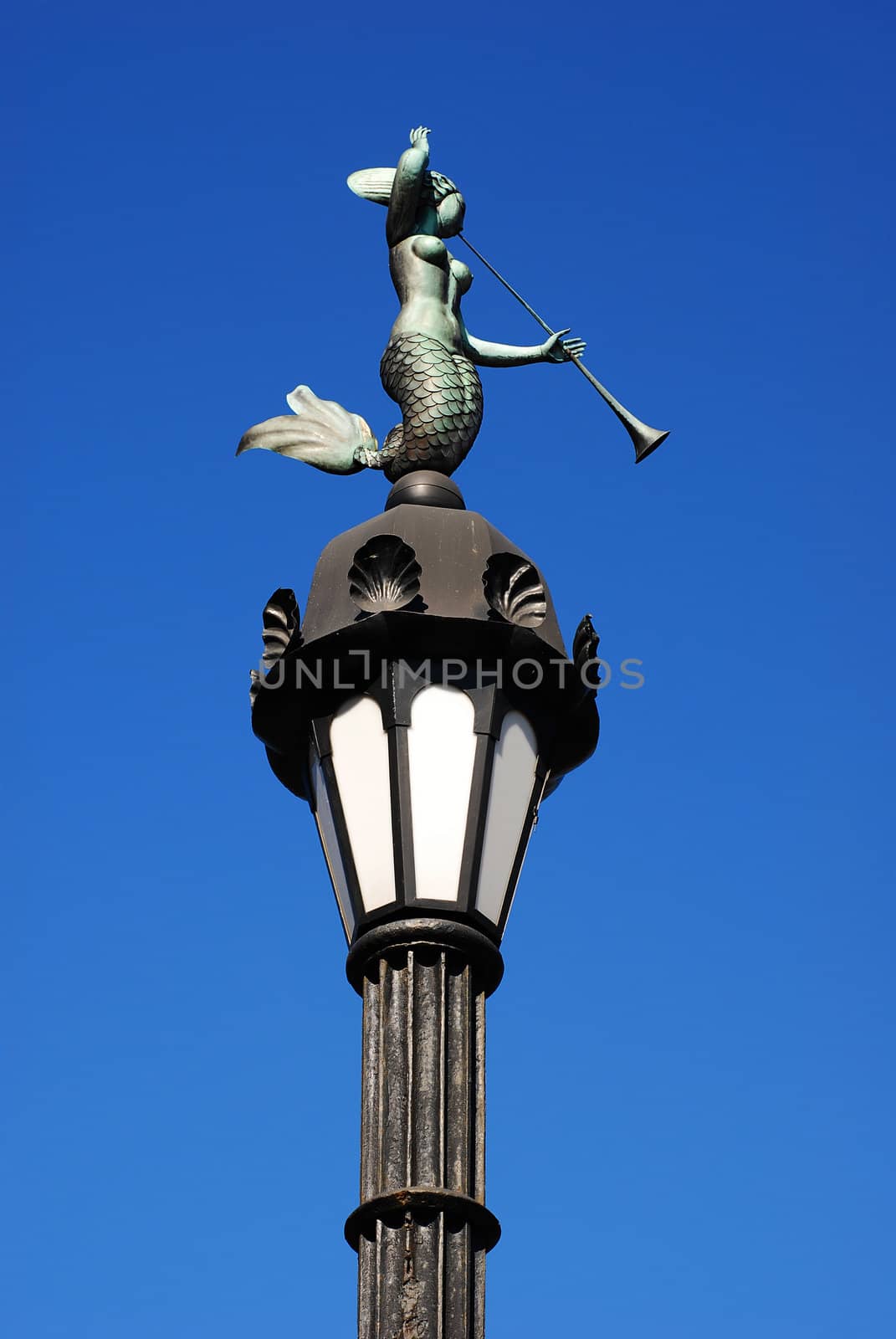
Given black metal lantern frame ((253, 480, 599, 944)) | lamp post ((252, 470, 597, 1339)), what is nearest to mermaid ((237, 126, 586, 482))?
lamp post ((252, 470, 597, 1339))

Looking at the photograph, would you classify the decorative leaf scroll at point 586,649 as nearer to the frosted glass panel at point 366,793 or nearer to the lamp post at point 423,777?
the lamp post at point 423,777

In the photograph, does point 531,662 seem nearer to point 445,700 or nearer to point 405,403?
point 445,700

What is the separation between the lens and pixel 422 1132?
655cm

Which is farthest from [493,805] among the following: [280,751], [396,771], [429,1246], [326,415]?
[326,415]

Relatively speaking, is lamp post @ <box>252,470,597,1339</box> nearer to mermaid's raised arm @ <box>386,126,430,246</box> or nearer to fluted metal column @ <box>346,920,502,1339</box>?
fluted metal column @ <box>346,920,502,1339</box>

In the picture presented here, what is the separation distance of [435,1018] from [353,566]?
1.46m

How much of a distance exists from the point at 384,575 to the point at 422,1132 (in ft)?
5.78

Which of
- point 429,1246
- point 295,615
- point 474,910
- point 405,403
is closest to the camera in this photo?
point 429,1246

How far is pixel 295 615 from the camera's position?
24.3ft

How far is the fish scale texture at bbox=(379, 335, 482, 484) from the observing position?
8.16m

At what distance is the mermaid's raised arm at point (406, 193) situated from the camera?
28.0ft

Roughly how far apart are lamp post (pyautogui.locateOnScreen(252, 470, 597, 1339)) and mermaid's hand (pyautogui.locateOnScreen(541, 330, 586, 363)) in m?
1.48

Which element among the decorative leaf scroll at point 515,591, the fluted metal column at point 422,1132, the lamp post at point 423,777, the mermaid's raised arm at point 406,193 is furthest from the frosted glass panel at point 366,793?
the mermaid's raised arm at point 406,193

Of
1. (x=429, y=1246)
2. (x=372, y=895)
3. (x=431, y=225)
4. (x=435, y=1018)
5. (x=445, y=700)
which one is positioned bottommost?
(x=429, y=1246)
